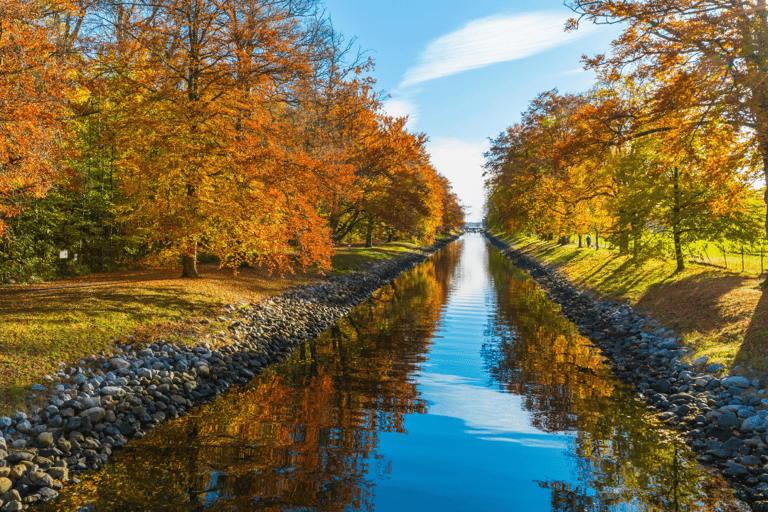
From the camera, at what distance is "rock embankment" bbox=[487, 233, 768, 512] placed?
7508 millimetres

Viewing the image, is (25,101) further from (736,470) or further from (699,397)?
(699,397)

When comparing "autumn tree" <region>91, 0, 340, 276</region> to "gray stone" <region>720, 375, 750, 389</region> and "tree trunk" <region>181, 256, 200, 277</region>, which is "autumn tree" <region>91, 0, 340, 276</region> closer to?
"tree trunk" <region>181, 256, 200, 277</region>

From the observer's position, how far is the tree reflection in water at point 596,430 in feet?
22.5

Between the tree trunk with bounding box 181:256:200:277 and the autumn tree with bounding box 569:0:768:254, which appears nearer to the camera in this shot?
the autumn tree with bounding box 569:0:768:254

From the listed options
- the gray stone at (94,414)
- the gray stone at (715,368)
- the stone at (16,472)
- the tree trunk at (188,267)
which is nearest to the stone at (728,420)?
the gray stone at (715,368)

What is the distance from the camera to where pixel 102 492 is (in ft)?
22.4

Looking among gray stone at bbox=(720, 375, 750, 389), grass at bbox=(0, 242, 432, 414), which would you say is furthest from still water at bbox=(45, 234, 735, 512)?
grass at bbox=(0, 242, 432, 414)

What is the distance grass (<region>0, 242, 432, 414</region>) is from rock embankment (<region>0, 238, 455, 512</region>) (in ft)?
1.26

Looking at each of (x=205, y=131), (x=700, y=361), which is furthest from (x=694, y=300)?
(x=205, y=131)

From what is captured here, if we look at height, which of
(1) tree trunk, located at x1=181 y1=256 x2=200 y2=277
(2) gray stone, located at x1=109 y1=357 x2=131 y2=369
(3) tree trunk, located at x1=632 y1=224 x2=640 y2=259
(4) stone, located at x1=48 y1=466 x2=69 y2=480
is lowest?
(4) stone, located at x1=48 y1=466 x2=69 y2=480

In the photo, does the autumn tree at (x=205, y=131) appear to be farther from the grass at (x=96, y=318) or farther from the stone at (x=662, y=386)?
the stone at (x=662, y=386)

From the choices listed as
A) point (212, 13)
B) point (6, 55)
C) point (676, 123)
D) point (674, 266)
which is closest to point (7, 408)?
point (6, 55)

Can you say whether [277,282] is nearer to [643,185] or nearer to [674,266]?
[643,185]

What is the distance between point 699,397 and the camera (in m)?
9.88
